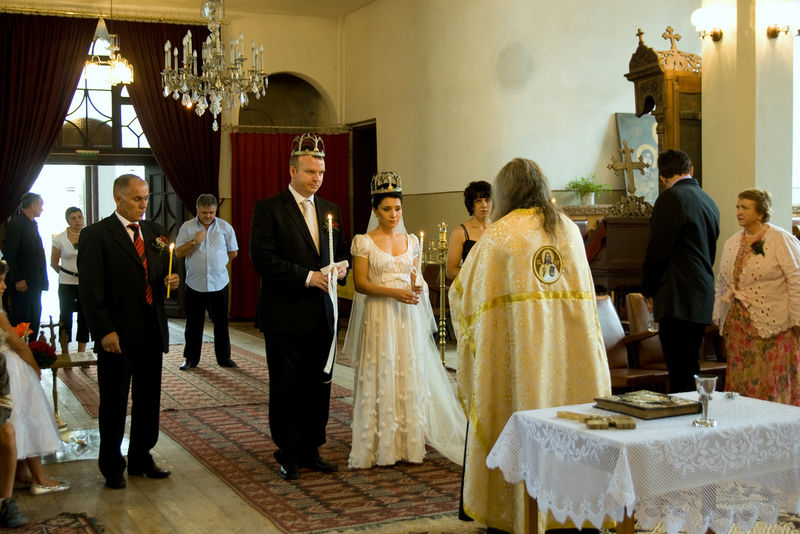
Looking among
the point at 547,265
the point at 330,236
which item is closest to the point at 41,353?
the point at 330,236

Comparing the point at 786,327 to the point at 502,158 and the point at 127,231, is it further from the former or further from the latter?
the point at 502,158

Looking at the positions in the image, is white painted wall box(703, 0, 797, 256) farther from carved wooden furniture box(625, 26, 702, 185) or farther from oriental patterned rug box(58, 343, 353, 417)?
oriental patterned rug box(58, 343, 353, 417)

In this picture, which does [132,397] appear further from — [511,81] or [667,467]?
[511,81]

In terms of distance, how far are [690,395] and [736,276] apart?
2.41 m

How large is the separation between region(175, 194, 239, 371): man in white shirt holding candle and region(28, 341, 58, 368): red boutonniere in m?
3.64

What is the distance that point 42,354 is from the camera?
204 inches

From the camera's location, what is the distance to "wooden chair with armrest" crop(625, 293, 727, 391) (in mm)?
6316

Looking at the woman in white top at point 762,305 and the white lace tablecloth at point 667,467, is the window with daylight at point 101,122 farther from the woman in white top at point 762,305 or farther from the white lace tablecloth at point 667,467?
the white lace tablecloth at point 667,467

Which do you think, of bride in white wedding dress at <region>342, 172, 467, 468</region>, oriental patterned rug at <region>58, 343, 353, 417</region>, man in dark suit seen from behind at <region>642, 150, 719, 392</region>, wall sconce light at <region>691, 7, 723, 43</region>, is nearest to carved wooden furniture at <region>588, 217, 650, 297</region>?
wall sconce light at <region>691, 7, 723, 43</region>

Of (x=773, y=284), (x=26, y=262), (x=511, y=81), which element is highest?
(x=511, y=81)

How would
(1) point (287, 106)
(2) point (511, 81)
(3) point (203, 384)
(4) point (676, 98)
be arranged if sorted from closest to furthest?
(3) point (203, 384), (4) point (676, 98), (2) point (511, 81), (1) point (287, 106)

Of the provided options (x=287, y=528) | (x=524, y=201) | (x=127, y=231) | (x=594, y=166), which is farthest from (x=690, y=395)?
(x=594, y=166)

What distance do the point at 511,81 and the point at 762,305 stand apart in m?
6.63

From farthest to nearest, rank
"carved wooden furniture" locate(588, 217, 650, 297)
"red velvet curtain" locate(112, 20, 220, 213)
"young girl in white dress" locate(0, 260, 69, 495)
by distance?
"red velvet curtain" locate(112, 20, 220, 213) < "carved wooden furniture" locate(588, 217, 650, 297) < "young girl in white dress" locate(0, 260, 69, 495)
